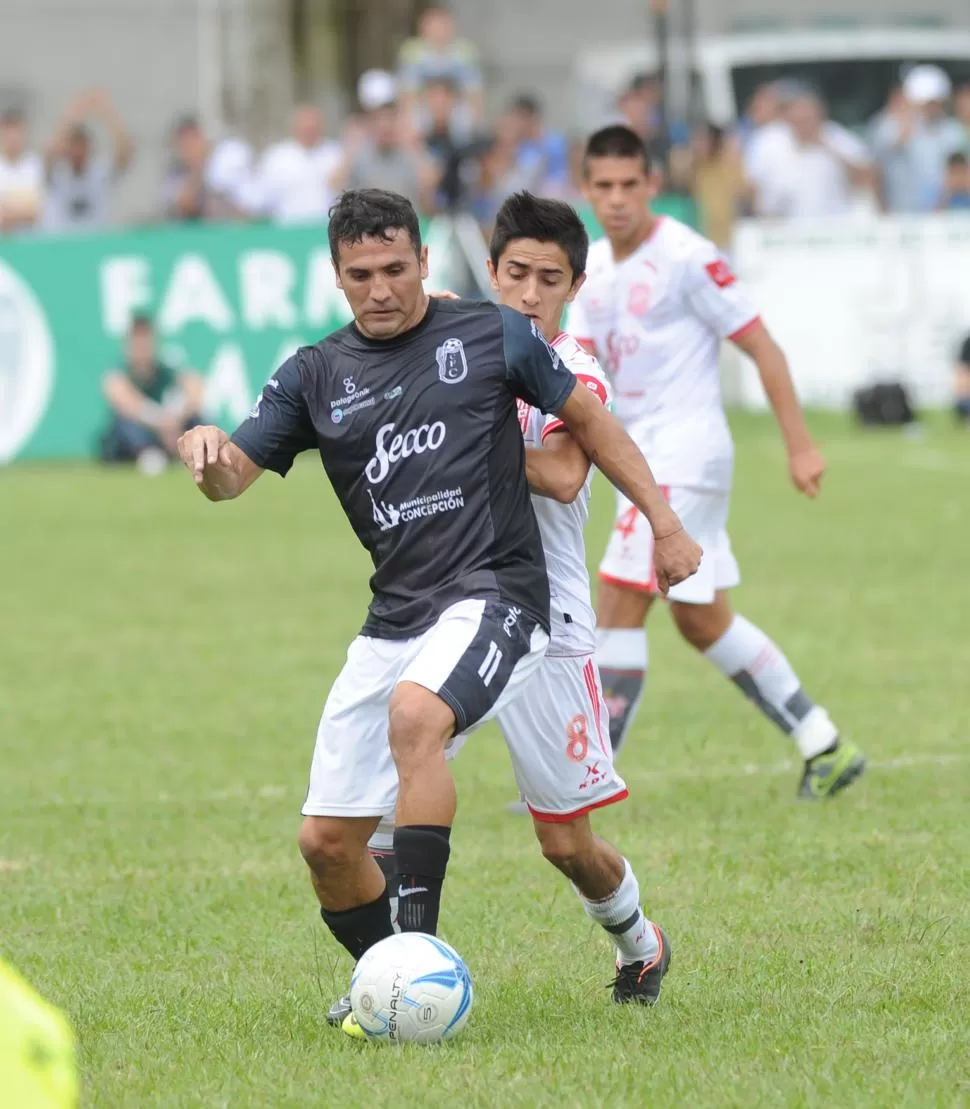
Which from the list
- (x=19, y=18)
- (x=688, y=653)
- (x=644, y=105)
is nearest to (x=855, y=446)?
(x=644, y=105)

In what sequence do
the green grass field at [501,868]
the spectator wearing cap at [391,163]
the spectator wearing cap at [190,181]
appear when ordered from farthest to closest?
the spectator wearing cap at [190,181]
the spectator wearing cap at [391,163]
the green grass field at [501,868]

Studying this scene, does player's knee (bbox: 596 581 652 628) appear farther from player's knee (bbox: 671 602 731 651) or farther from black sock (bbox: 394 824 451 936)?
black sock (bbox: 394 824 451 936)

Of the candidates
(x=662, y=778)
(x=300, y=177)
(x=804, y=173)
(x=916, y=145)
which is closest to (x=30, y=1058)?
(x=662, y=778)

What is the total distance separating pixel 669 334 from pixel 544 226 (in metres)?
2.39

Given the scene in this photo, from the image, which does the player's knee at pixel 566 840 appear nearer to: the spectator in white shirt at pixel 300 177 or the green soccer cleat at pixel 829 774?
the green soccer cleat at pixel 829 774

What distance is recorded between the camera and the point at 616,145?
795cm

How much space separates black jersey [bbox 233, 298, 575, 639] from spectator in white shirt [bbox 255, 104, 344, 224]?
55.9 ft

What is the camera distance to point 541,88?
3036cm

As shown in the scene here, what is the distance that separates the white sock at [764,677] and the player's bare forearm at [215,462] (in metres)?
3.28

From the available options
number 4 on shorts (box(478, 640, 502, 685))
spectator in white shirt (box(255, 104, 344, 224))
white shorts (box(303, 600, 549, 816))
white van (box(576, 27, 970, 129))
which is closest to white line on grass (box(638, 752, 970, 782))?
white shorts (box(303, 600, 549, 816))

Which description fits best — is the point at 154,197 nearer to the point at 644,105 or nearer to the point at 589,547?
the point at 644,105

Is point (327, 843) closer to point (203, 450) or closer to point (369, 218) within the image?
point (203, 450)

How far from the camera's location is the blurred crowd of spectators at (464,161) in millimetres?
21609

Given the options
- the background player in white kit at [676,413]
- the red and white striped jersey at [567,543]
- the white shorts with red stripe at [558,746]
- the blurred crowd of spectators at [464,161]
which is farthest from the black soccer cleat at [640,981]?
the blurred crowd of spectators at [464,161]
